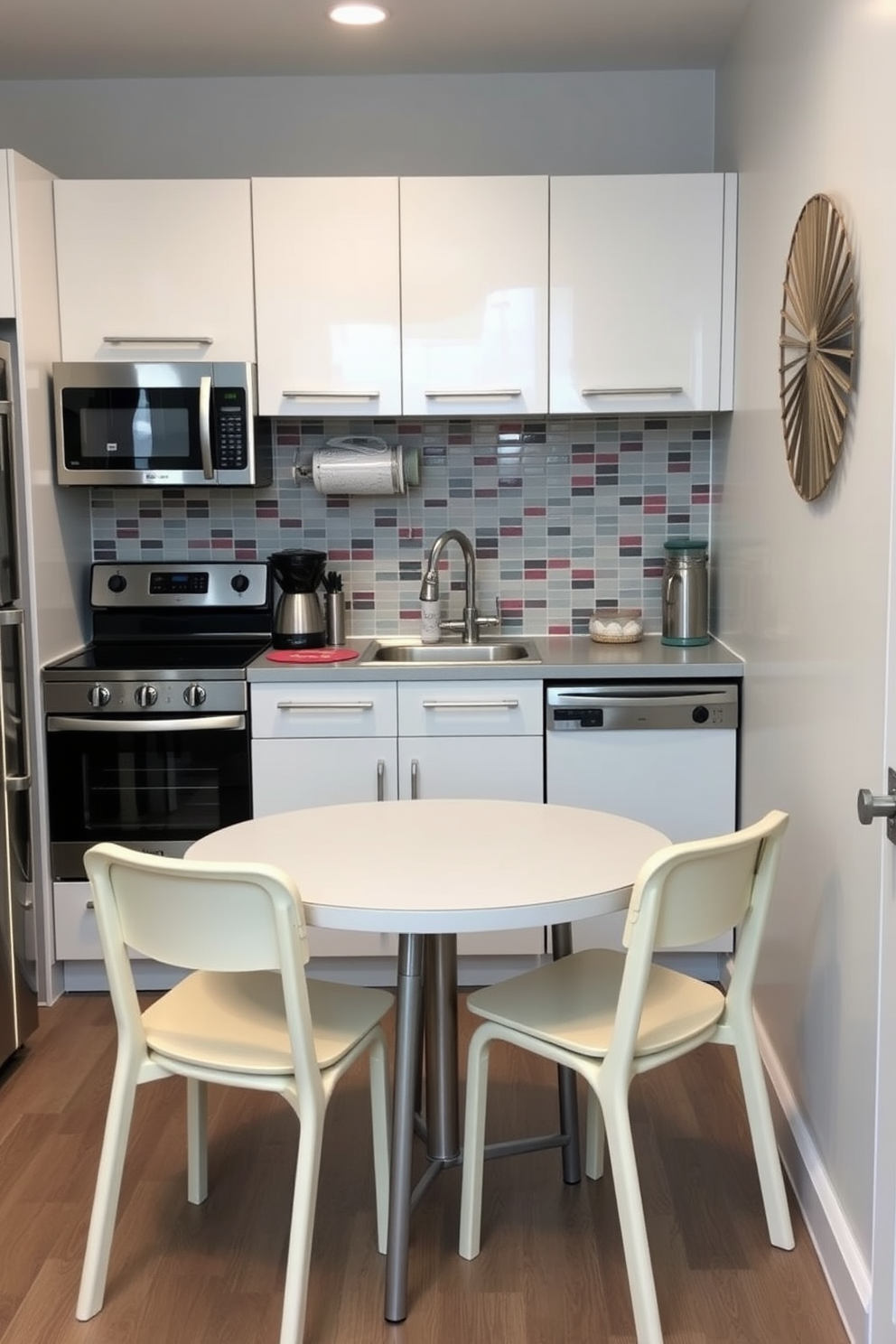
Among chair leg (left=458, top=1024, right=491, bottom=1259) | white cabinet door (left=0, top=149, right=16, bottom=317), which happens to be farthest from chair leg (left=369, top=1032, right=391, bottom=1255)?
white cabinet door (left=0, top=149, right=16, bottom=317)

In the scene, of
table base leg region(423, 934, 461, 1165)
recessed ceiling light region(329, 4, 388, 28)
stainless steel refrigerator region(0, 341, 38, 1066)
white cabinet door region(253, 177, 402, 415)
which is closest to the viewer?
table base leg region(423, 934, 461, 1165)

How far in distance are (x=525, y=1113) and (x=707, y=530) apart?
1858mm

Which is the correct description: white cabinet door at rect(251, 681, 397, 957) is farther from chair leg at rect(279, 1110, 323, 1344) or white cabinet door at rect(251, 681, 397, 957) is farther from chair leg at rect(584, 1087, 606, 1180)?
chair leg at rect(279, 1110, 323, 1344)

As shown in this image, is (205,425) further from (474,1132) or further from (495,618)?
(474,1132)

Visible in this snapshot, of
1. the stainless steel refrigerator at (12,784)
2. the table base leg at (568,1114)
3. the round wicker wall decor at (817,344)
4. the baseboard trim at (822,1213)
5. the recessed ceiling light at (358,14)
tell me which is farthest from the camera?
the recessed ceiling light at (358,14)

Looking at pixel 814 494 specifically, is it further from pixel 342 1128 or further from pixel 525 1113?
pixel 342 1128

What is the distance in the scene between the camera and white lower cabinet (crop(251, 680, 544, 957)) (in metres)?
3.39

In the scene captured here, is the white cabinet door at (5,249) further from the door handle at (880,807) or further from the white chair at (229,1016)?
the door handle at (880,807)

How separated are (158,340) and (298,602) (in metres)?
0.80

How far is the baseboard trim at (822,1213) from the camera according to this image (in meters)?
2.03

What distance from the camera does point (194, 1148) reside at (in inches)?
97.0

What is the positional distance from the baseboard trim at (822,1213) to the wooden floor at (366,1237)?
0.04 metres

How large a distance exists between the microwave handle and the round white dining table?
4.16 feet

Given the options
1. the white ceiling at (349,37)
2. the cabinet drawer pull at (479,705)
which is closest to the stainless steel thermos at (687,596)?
the cabinet drawer pull at (479,705)
